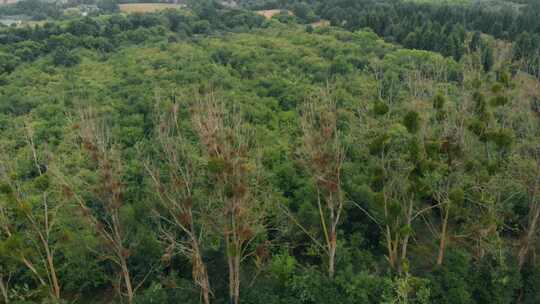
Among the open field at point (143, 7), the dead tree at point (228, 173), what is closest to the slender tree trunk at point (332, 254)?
the dead tree at point (228, 173)

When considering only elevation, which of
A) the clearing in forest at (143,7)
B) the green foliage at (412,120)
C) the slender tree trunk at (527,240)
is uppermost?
the green foliage at (412,120)

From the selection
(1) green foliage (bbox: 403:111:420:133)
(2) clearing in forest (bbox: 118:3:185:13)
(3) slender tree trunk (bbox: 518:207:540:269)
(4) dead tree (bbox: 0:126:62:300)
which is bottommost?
(3) slender tree trunk (bbox: 518:207:540:269)

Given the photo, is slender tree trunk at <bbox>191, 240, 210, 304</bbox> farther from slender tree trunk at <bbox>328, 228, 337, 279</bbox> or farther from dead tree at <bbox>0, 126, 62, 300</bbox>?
dead tree at <bbox>0, 126, 62, 300</bbox>

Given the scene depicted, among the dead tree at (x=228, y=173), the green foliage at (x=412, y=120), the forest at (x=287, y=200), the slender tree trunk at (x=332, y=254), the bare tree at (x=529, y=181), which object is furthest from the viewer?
the bare tree at (x=529, y=181)

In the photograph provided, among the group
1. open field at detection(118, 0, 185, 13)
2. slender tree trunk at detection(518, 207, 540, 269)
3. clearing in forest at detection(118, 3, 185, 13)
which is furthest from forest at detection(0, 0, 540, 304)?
open field at detection(118, 0, 185, 13)

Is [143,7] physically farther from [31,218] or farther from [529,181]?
[529,181]

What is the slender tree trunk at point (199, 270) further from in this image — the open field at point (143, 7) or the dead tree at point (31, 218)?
the open field at point (143, 7)

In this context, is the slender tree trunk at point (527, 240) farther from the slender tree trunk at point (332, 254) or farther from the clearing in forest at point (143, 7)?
the clearing in forest at point (143, 7)

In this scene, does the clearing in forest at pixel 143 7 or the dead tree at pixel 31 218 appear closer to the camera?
the dead tree at pixel 31 218

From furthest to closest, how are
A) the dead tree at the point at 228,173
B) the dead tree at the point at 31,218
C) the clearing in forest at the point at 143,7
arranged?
the clearing in forest at the point at 143,7
the dead tree at the point at 31,218
the dead tree at the point at 228,173

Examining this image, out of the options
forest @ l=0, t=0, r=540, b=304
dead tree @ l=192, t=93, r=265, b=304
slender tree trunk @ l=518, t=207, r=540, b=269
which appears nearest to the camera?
dead tree @ l=192, t=93, r=265, b=304

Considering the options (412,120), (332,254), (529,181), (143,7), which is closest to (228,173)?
(332,254)

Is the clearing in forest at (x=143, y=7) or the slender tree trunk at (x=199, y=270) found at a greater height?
the clearing in forest at (x=143, y=7)

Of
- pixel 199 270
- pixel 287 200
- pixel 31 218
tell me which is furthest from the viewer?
pixel 287 200
